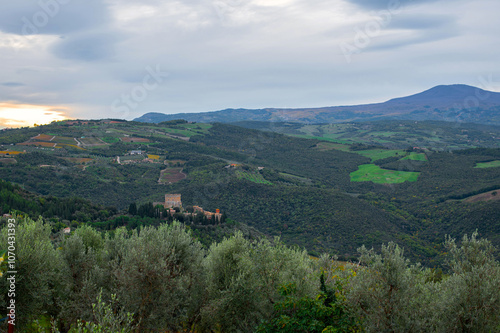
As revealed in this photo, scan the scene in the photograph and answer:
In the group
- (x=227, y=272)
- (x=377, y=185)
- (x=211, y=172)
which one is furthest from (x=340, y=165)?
(x=227, y=272)

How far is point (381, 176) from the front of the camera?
13062cm

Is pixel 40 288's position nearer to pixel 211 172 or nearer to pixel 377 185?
pixel 211 172

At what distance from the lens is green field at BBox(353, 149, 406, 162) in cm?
15512

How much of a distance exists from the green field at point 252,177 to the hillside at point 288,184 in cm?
41

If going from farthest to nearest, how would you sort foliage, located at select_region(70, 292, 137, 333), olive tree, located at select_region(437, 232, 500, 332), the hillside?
the hillside, olive tree, located at select_region(437, 232, 500, 332), foliage, located at select_region(70, 292, 137, 333)

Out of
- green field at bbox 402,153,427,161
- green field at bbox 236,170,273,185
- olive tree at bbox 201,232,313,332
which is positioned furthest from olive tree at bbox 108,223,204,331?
green field at bbox 402,153,427,161

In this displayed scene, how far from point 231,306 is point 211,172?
99.0 meters

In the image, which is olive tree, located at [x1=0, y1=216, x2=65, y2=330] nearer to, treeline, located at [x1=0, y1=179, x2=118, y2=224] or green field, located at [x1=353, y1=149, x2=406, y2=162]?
treeline, located at [x1=0, y1=179, x2=118, y2=224]

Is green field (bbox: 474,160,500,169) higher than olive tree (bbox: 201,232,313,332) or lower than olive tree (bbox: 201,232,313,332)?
lower

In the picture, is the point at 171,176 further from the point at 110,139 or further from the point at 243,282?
the point at 243,282

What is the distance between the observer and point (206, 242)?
45.3 meters

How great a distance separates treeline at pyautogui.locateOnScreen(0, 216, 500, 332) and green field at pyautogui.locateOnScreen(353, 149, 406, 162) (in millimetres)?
148548

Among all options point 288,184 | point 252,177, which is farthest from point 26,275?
point 288,184

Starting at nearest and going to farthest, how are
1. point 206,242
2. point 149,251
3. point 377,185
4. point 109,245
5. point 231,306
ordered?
point 149,251 < point 231,306 < point 109,245 < point 206,242 < point 377,185
